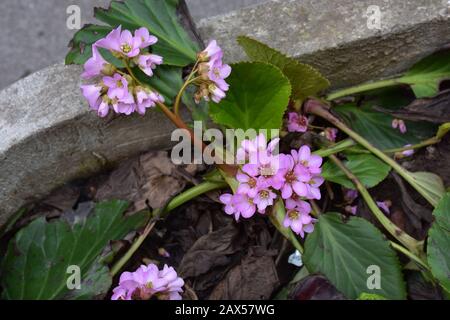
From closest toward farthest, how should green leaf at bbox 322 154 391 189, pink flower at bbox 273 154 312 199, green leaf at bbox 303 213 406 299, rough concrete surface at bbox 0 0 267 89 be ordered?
1. pink flower at bbox 273 154 312 199
2. green leaf at bbox 303 213 406 299
3. green leaf at bbox 322 154 391 189
4. rough concrete surface at bbox 0 0 267 89

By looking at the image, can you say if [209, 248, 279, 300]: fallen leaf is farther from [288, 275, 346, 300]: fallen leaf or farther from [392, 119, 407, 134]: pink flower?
[392, 119, 407, 134]: pink flower

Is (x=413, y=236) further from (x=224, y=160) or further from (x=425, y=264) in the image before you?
(x=224, y=160)

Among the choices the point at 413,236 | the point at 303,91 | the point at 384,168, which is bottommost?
the point at 413,236

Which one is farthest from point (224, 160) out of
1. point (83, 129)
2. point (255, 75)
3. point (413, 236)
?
point (413, 236)

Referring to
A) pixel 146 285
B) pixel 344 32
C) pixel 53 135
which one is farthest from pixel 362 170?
A: pixel 53 135

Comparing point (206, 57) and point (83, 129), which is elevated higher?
point (206, 57)

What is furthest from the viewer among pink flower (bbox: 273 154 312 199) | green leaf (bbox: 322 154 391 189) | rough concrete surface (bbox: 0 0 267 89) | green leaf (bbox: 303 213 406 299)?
rough concrete surface (bbox: 0 0 267 89)

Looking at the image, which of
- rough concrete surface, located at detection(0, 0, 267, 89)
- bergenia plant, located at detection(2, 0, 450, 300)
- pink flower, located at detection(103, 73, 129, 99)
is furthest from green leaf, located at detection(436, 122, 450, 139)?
rough concrete surface, located at detection(0, 0, 267, 89)

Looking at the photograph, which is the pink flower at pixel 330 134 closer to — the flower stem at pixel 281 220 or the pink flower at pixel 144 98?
the flower stem at pixel 281 220
